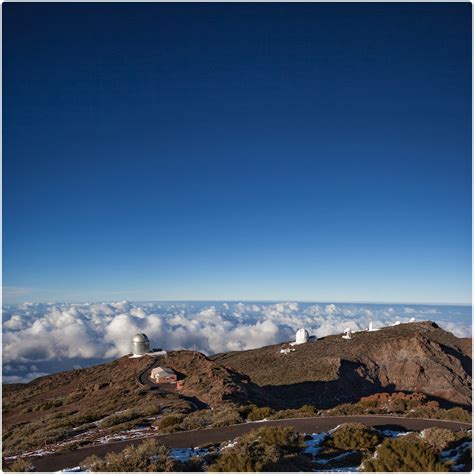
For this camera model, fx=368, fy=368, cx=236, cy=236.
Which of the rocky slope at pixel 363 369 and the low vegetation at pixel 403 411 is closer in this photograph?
the low vegetation at pixel 403 411

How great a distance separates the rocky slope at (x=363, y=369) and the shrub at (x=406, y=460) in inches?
1132

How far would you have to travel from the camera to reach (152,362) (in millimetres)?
44125

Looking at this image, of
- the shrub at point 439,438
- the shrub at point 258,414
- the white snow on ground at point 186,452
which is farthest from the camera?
the shrub at point 258,414

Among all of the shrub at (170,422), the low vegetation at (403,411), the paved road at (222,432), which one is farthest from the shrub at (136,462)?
the low vegetation at (403,411)

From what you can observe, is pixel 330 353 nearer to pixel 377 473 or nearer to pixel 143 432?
pixel 143 432

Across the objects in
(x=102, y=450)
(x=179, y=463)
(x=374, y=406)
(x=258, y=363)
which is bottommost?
(x=258, y=363)

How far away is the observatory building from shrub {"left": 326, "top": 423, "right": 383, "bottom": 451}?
4266 centimetres

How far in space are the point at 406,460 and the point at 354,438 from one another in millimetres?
3332

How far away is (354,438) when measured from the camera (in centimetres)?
1138

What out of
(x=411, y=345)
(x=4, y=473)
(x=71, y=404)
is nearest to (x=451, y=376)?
(x=411, y=345)

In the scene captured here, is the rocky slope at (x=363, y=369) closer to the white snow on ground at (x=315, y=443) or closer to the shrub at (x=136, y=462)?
the white snow on ground at (x=315, y=443)

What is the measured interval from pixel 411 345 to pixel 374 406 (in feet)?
116

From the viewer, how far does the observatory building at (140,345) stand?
50.6 meters

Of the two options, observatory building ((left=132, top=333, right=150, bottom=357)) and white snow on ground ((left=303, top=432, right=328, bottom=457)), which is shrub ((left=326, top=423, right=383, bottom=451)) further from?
observatory building ((left=132, top=333, right=150, bottom=357))
